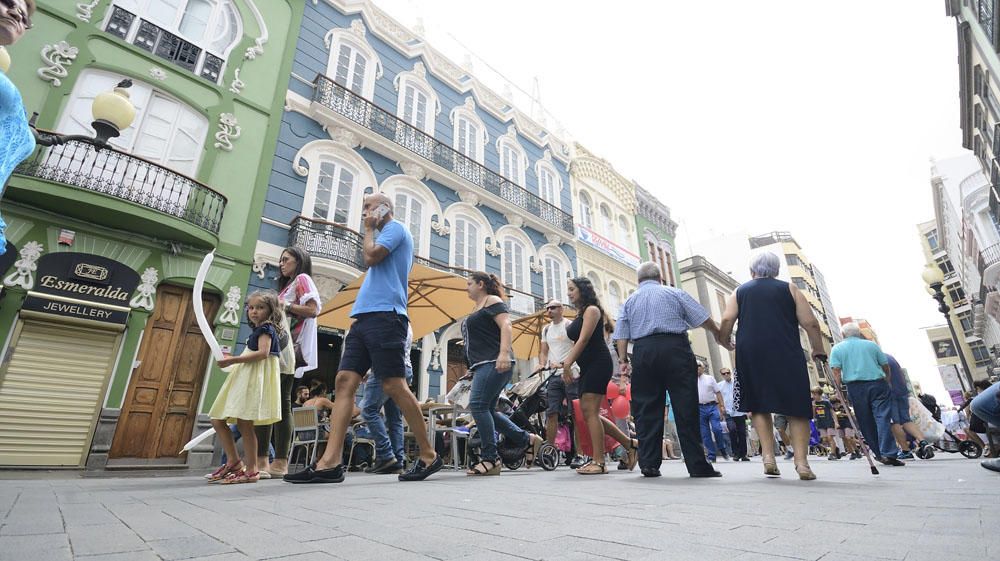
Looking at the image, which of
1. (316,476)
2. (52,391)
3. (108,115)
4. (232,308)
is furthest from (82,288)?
(316,476)

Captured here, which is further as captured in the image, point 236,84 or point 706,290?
point 706,290

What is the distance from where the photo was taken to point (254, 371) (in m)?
3.71

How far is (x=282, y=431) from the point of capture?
13.8 ft

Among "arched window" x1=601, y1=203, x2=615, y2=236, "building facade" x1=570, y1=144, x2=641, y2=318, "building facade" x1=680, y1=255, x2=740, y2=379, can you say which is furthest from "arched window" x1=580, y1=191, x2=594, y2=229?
"building facade" x1=680, y1=255, x2=740, y2=379

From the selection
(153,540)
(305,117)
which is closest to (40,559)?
(153,540)

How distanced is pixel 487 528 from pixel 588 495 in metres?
1.02

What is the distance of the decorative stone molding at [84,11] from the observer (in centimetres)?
857

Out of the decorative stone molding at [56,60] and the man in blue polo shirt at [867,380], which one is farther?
the decorative stone molding at [56,60]

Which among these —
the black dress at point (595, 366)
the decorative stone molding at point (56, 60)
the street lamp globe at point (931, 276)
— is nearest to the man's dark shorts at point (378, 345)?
the black dress at point (595, 366)

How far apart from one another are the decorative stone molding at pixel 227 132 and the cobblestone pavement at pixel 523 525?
8.72 metres

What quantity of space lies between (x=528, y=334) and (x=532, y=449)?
5.57 meters

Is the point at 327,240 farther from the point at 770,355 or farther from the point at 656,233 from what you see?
the point at 656,233

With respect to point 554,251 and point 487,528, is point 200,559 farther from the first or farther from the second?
point 554,251

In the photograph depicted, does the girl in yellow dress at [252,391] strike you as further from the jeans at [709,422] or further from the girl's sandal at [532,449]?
the jeans at [709,422]
